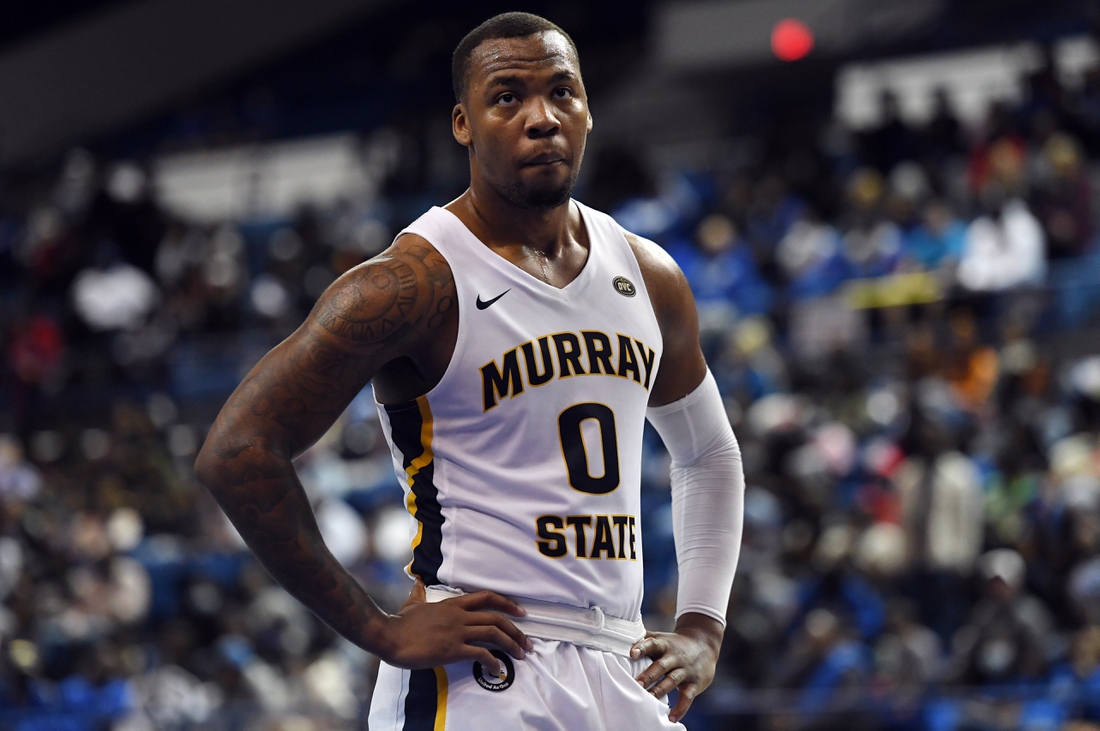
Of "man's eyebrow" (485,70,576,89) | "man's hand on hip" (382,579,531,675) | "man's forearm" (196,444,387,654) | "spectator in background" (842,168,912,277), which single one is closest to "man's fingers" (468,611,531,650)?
"man's hand on hip" (382,579,531,675)

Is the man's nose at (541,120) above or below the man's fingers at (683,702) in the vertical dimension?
above

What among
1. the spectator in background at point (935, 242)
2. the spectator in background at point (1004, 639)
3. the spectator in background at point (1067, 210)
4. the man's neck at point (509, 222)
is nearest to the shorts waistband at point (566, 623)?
the man's neck at point (509, 222)

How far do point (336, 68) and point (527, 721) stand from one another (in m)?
19.5

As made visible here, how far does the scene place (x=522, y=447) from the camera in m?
3.10

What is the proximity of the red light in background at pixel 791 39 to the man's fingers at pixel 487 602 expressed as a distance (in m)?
14.3

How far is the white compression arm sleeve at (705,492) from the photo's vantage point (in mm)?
3576

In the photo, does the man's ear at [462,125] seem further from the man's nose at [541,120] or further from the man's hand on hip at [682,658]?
the man's hand on hip at [682,658]

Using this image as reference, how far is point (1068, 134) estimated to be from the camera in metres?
11.9

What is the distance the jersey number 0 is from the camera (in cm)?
311

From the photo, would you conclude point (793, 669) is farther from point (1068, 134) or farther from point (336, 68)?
point (336, 68)

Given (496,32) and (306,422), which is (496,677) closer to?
(306,422)

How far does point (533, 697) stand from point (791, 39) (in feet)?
48.4

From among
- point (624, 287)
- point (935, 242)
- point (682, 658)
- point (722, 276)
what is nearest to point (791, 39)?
point (722, 276)

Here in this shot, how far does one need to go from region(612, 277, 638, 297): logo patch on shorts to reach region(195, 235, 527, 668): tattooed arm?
0.52m
